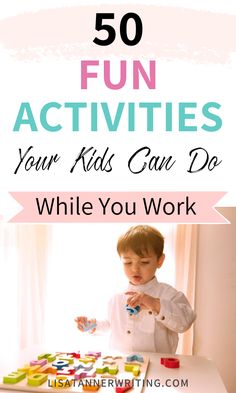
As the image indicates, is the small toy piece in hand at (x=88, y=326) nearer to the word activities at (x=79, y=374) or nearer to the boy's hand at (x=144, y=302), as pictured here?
the boy's hand at (x=144, y=302)

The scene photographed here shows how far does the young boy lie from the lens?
164cm

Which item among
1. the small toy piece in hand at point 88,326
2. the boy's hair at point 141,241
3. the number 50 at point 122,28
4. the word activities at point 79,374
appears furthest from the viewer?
the boy's hair at point 141,241

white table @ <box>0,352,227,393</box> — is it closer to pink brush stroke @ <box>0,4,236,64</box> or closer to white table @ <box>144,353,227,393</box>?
white table @ <box>144,353,227,393</box>

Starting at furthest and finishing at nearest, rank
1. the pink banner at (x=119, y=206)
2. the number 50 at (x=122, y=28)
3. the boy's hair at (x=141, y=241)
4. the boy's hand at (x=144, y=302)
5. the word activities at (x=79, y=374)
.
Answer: the boy's hair at (x=141, y=241) < the boy's hand at (x=144, y=302) < the pink banner at (x=119, y=206) < the number 50 at (x=122, y=28) < the word activities at (x=79, y=374)

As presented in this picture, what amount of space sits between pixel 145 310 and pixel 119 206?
511 mm

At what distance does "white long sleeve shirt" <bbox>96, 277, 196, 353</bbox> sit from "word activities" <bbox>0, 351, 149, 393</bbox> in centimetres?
34

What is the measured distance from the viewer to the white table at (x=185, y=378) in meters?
1.11

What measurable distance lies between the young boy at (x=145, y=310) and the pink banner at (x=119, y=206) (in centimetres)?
33

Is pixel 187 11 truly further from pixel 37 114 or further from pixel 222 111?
pixel 37 114

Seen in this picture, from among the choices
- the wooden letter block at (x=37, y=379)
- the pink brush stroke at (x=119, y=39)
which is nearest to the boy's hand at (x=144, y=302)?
the wooden letter block at (x=37, y=379)

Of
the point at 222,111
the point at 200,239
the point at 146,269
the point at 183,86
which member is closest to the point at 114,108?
the point at 183,86

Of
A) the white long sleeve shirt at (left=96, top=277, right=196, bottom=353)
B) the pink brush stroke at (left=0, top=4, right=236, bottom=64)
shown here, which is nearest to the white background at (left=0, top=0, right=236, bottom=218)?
the pink brush stroke at (left=0, top=4, right=236, bottom=64)

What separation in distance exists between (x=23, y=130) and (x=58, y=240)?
1.25m

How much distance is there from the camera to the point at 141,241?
1.82 metres
